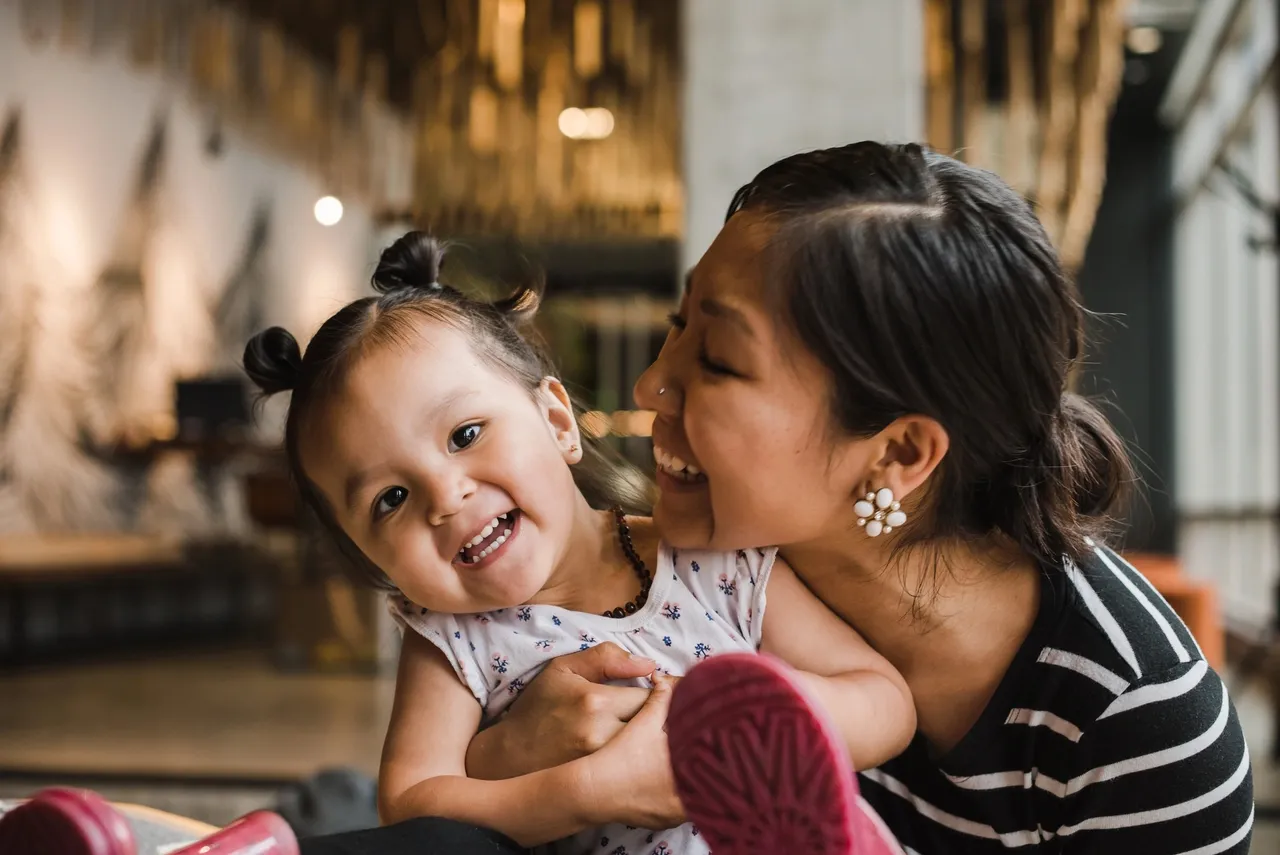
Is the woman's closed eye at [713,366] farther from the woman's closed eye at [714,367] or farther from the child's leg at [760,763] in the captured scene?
the child's leg at [760,763]

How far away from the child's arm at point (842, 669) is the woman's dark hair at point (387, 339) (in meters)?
0.29

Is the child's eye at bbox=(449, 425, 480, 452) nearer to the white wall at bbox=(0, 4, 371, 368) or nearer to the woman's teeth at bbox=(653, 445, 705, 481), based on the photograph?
the woman's teeth at bbox=(653, 445, 705, 481)

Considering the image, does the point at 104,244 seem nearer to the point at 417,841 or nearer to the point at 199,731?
the point at 199,731

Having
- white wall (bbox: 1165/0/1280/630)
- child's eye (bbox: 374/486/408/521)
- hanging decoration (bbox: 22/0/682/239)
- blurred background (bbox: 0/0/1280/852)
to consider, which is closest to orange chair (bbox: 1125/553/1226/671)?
blurred background (bbox: 0/0/1280/852)

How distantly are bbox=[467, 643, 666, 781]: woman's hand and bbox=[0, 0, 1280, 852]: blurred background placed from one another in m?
2.61

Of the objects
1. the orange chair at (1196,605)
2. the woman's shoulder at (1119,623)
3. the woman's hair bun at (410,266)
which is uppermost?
the woman's hair bun at (410,266)

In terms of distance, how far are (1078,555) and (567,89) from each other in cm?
412

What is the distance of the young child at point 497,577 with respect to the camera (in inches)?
35.6

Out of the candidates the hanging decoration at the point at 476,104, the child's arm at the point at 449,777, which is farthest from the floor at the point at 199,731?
the child's arm at the point at 449,777

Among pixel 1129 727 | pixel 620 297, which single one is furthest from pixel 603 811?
pixel 620 297

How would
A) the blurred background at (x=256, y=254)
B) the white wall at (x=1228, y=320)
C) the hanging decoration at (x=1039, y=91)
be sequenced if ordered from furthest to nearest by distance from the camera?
the white wall at (x=1228, y=320) → the hanging decoration at (x=1039, y=91) → the blurred background at (x=256, y=254)

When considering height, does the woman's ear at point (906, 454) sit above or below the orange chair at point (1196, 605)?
above

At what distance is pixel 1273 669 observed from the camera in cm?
409

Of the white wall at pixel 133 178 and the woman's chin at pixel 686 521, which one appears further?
the white wall at pixel 133 178
